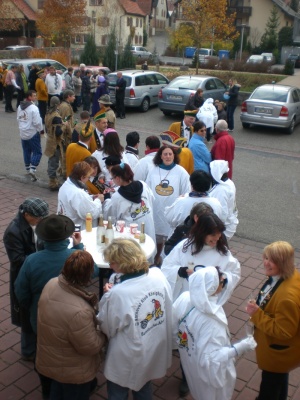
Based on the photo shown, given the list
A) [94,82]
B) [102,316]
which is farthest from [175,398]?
[94,82]

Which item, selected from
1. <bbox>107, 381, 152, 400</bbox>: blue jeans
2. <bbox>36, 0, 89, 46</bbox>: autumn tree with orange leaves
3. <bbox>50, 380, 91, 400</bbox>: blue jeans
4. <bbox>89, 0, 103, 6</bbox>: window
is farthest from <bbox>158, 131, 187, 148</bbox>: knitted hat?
<bbox>89, 0, 103, 6</bbox>: window

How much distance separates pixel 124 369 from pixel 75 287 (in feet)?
2.41

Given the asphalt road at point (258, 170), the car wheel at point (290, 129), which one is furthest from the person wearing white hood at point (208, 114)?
the car wheel at point (290, 129)

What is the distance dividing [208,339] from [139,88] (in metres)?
15.2

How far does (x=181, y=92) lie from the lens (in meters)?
16.1

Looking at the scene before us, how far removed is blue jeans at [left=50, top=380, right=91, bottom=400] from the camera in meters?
3.37

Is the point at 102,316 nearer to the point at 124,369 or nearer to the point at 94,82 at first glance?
the point at 124,369

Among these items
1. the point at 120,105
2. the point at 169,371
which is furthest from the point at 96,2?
the point at 169,371

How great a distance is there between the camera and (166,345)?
11.4 ft

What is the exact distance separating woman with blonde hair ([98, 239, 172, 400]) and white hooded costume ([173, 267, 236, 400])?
187 mm

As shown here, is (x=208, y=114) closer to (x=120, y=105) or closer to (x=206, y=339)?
(x=120, y=105)

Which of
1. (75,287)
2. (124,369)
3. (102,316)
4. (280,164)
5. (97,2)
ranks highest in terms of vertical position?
(97,2)

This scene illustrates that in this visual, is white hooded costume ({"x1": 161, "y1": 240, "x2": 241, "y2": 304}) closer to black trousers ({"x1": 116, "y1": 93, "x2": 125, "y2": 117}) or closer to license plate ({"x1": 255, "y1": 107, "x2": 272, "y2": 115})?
license plate ({"x1": 255, "y1": 107, "x2": 272, "y2": 115})

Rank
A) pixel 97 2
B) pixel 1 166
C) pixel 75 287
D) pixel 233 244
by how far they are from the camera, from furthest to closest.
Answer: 1. pixel 97 2
2. pixel 1 166
3. pixel 233 244
4. pixel 75 287
